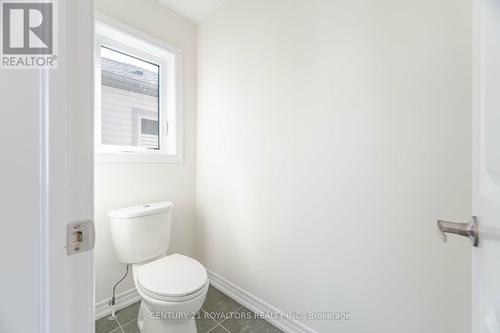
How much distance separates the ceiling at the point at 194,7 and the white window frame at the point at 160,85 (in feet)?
1.06

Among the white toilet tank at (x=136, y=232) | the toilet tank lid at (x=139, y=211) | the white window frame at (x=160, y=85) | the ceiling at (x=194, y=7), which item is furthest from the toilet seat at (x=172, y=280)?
the ceiling at (x=194, y=7)

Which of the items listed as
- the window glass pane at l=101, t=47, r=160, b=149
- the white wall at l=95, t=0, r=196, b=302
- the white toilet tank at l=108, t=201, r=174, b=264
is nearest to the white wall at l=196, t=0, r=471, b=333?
the white wall at l=95, t=0, r=196, b=302

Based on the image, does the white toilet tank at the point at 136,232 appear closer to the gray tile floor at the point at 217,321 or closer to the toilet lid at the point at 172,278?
the toilet lid at the point at 172,278

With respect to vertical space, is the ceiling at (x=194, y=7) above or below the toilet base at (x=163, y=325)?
above

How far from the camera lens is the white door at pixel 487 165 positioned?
1.13ft

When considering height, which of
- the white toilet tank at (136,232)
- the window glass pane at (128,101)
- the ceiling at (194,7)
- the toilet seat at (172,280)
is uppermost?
the ceiling at (194,7)

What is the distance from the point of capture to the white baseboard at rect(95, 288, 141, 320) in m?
1.44

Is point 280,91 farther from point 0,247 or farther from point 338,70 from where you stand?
point 0,247

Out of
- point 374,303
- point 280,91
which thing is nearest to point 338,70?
point 280,91

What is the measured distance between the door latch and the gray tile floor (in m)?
1.27

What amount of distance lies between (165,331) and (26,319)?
97cm

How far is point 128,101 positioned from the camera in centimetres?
170

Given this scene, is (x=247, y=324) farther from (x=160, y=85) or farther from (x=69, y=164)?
(x=160, y=85)

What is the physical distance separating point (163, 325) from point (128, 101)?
159 cm
